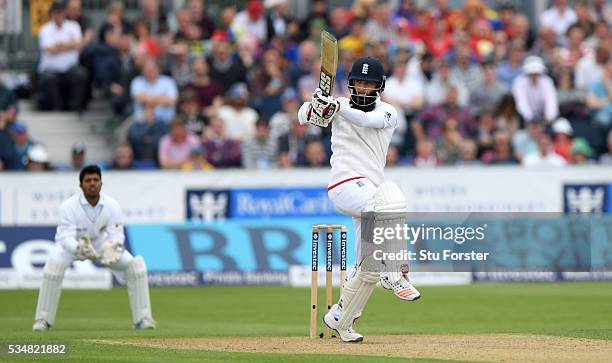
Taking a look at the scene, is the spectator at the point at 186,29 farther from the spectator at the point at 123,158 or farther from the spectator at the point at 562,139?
the spectator at the point at 562,139

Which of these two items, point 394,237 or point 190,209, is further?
point 190,209

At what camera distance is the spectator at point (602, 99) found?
931 inches

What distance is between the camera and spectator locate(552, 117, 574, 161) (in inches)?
896

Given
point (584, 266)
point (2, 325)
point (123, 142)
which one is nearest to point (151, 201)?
point (123, 142)

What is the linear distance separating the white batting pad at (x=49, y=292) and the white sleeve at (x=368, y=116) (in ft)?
14.4

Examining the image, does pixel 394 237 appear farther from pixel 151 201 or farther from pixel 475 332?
pixel 151 201

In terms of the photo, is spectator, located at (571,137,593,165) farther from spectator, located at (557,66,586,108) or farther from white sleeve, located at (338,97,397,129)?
white sleeve, located at (338,97,397,129)

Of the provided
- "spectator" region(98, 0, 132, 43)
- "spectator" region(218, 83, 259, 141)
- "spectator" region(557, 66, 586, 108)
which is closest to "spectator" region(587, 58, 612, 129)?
"spectator" region(557, 66, 586, 108)

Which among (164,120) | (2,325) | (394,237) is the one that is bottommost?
(2,325)

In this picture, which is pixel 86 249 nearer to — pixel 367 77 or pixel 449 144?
pixel 367 77

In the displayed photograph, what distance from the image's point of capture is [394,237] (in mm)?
11672

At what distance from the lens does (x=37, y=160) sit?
21578 mm

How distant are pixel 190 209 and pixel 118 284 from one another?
5.16 ft

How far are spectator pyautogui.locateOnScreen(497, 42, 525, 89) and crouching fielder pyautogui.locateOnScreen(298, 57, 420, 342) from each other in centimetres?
1315
